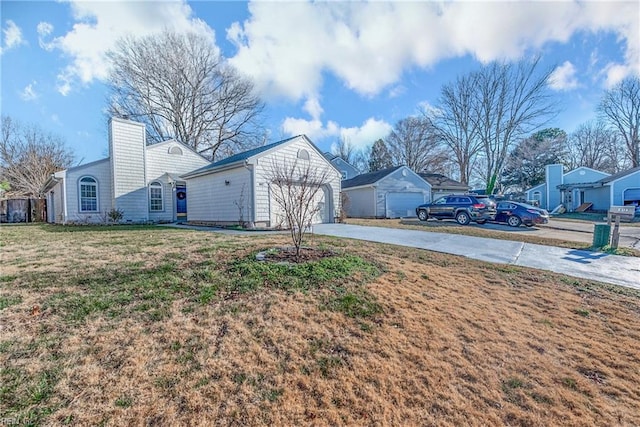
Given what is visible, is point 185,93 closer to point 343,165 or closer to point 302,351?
point 343,165

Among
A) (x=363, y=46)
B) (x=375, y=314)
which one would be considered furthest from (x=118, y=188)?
(x=375, y=314)

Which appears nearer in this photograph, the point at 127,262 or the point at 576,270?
the point at 127,262

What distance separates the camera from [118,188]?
47.0 ft

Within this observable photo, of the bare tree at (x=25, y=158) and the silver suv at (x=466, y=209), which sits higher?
the bare tree at (x=25, y=158)

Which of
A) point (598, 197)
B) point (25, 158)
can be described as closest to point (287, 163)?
point (25, 158)

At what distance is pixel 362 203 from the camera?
2127cm

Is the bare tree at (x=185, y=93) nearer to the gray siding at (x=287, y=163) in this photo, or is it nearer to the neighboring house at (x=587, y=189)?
the gray siding at (x=287, y=163)

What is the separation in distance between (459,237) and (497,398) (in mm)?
8249

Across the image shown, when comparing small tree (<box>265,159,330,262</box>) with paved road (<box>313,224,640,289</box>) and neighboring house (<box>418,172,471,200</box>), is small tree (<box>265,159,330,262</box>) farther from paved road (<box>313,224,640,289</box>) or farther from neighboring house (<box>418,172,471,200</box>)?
neighboring house (<box>418,172,471,200</box>)

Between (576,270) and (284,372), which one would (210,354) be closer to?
(284,372)

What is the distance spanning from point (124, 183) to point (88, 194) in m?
1.71

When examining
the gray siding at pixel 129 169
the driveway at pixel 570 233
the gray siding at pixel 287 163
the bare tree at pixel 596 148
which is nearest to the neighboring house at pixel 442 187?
the driveway at pixel 570 233

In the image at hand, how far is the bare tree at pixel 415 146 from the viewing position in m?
35.2

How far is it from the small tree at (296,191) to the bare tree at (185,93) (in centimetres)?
1639
